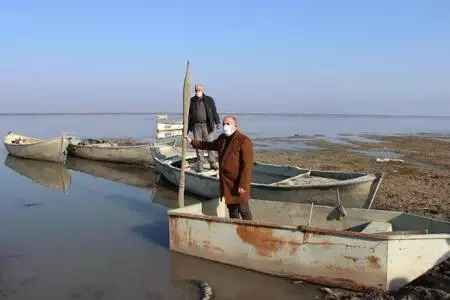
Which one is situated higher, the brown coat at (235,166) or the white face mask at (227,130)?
the white face mask at (227,130)

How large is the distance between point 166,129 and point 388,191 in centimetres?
2509

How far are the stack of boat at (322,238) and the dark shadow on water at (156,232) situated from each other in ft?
2.73

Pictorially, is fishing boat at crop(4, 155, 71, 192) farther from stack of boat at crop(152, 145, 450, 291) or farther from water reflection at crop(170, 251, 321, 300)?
water reflection at crop(170, 251, 321, 300)

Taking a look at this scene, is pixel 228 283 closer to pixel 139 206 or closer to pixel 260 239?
pixel 260 239

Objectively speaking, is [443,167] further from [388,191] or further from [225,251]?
[225,251]

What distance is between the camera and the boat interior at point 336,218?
677cm

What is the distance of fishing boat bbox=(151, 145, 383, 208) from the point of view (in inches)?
355

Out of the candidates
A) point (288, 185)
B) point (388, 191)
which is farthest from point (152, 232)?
point (388, 191)

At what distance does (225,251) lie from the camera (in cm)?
692

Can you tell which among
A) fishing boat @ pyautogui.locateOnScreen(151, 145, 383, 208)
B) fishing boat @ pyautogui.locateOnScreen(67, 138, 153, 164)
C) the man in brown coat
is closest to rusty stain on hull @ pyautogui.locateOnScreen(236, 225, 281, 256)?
the man in brown coat

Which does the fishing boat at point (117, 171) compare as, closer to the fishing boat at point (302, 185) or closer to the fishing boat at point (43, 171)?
the fishing boat at point (43, 171)

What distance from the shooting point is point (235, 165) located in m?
7.02

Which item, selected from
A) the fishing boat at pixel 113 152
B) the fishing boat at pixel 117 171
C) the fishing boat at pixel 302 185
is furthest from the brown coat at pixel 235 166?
the fishing boat at pixel 113 152

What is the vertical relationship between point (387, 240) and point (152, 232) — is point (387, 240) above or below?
above
